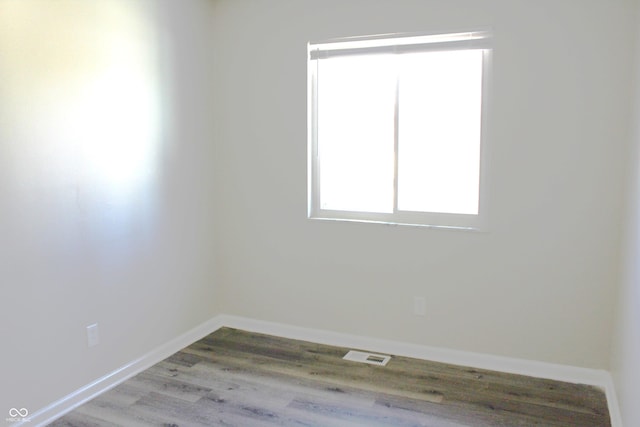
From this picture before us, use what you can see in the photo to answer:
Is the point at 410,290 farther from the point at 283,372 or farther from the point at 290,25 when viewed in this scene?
the point at 290,25

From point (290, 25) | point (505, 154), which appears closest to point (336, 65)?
point (290, 25)

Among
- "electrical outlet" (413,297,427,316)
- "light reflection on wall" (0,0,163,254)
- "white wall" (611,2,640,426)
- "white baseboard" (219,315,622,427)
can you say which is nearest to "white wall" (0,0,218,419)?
"light reflection on wall" (0,0,163,254)

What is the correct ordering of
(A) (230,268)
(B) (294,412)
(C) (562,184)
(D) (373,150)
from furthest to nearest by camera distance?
(A) (230,268) < (D) (373,150) < (C) (562,184) < (B) (294,412)

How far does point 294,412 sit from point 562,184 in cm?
194

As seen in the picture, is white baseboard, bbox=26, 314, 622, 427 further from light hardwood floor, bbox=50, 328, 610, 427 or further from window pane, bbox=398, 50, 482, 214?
window pane, bbox=398, 50, 482, 214

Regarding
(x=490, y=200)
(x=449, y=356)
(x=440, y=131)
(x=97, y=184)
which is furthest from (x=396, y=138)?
(x=97, y=184)

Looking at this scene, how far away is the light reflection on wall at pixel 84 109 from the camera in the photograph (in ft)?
8.15

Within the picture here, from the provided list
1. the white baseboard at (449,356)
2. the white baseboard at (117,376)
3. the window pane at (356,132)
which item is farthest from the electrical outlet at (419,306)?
the white baseboard at (117,376)

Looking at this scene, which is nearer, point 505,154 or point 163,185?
point 505,154

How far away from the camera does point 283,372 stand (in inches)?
131

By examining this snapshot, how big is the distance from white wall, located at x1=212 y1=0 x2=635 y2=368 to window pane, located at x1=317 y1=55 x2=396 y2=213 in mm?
160

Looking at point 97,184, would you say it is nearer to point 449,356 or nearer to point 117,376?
point 117,376

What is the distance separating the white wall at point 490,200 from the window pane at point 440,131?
6.1 inches

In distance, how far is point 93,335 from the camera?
2979 mm
